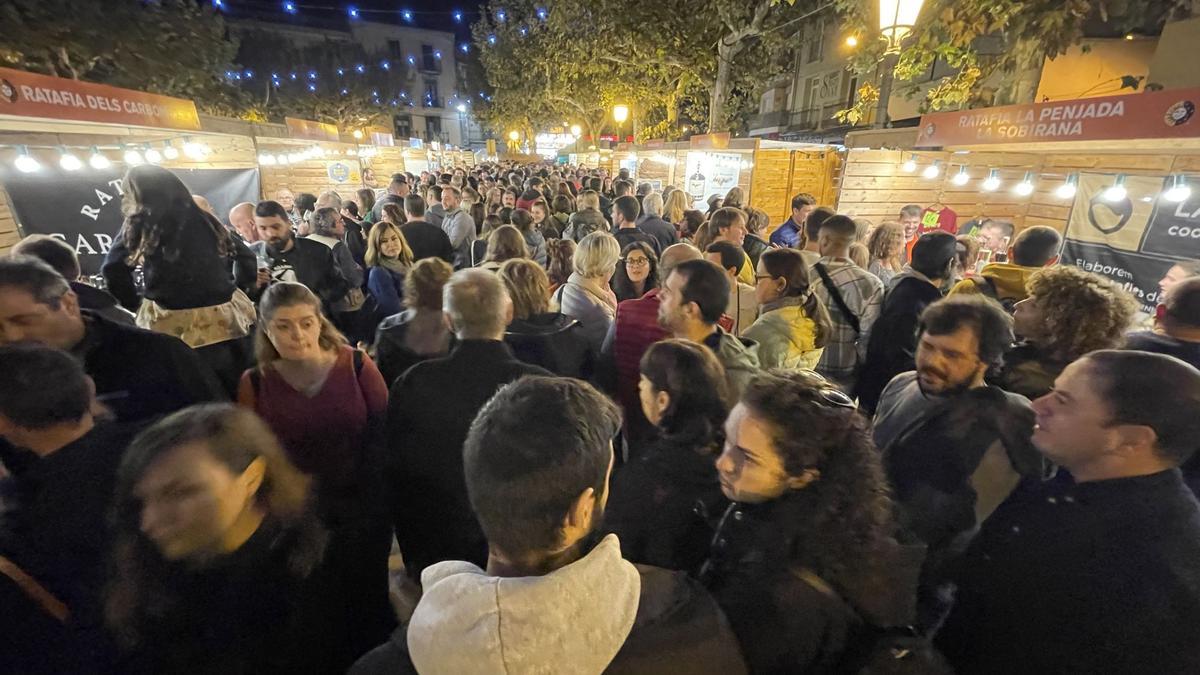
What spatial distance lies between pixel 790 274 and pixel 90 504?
118 inches

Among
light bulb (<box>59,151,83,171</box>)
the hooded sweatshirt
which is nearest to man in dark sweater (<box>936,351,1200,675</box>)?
the hooded sweatshirt

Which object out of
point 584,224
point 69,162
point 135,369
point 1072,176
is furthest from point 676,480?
point 1072,176

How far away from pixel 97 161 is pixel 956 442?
8640mm

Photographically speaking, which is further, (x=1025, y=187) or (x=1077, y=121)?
(x=1025, y=187)

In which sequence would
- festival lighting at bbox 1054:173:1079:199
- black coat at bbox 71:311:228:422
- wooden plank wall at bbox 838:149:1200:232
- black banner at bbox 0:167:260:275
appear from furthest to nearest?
wooden plank wall at bbox 838:149:1200:232
festival lighting at bbox 1054:173:1079:199
black banner at bbox 0:167:260:275
black coat at bbox 71:311:228:422

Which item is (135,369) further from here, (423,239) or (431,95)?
(431,95)

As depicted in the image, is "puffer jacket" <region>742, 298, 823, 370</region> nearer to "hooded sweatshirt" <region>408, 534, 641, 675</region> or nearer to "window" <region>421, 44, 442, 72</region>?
"hooded sweatshirt" <region>408, 534, 641, 675</region>

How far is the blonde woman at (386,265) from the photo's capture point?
4.71 meters

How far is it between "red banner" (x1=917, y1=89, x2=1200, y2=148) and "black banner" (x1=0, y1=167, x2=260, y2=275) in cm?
914

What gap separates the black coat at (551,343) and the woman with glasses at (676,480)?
46.1 inches

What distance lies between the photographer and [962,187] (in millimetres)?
8617

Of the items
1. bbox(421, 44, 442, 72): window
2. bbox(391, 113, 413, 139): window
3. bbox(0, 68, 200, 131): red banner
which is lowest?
bbox(0, 68, 200, 131): red banner

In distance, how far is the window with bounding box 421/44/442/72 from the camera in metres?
64.1

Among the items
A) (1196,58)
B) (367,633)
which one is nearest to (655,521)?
(367,633)
